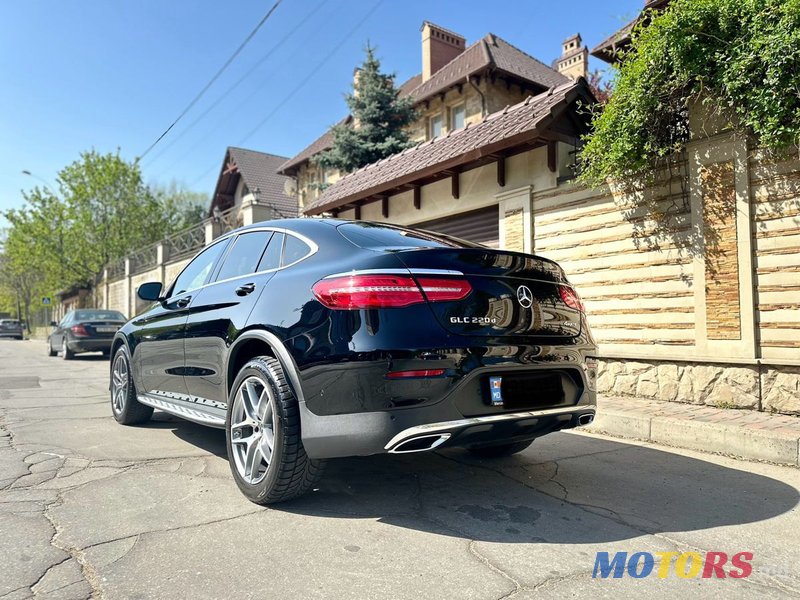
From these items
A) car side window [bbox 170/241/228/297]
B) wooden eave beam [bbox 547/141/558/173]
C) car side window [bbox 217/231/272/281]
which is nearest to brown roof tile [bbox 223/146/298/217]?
wooden eave beam [bbox 547/141/558/173]

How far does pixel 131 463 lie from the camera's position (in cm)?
416

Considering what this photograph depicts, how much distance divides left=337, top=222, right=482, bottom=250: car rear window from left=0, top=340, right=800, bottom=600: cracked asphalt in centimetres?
146

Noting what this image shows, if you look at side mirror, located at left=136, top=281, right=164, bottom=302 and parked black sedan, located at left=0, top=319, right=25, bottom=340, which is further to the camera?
parked black sedan, located at left=0, top=319, right=25, bottom=340

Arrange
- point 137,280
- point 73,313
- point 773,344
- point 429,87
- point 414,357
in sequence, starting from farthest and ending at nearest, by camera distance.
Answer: point 137,280 → point 429,87 → point 73,313 → point 773,344 → point 414,357

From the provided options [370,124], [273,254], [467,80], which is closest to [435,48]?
[467,80]

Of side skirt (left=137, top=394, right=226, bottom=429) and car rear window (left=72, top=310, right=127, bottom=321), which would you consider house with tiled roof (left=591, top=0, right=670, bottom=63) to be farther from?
car rear window (left=72, top=310, right=127, bottom=321)

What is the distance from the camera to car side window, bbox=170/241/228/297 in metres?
4.58

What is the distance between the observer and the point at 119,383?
18.8ft

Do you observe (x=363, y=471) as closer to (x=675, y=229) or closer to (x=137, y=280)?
(x=675, y=229)

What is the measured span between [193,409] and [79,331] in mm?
13466

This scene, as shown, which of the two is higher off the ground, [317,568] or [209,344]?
[209,344]

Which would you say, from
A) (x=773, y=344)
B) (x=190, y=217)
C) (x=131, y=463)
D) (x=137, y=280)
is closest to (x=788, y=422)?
(x=773, y=344)

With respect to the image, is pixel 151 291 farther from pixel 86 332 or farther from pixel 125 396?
pixel 86 332

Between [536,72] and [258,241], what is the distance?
1958cm
